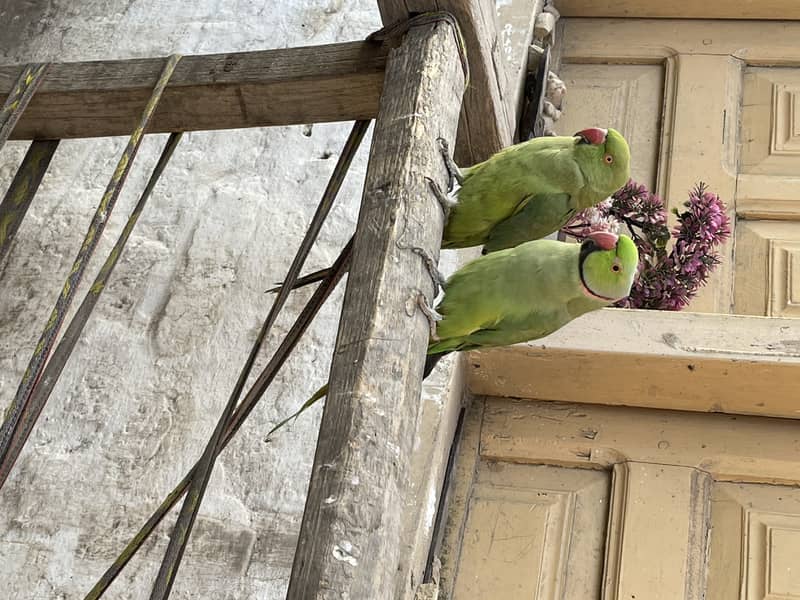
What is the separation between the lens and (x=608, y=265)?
1.14m

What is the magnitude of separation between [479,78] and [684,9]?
92 centimetres

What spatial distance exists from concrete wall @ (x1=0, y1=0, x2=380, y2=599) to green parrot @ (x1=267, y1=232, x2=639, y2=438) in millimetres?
516

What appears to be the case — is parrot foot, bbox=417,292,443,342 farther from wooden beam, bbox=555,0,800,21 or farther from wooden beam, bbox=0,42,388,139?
wooden beam, bbox=555,0,800,21

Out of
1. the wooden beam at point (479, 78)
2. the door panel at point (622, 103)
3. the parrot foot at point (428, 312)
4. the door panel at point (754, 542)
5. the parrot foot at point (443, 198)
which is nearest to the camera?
the parrot foot at point (428, 312)

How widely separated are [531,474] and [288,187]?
0.78 meters

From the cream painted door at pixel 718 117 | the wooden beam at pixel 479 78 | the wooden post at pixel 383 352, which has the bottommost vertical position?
the wooden post at pixel 383 352

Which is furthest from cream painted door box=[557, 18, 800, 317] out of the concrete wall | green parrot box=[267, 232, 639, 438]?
green parrot box=[267, 232, 639, 438]

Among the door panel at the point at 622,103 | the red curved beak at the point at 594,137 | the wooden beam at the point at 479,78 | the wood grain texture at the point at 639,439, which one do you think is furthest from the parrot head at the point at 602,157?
the door panel at the point at 622,103

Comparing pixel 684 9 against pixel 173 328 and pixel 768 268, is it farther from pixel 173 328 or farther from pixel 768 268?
pixel 173 328

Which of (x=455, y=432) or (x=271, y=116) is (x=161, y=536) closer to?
(x=455, y=432)

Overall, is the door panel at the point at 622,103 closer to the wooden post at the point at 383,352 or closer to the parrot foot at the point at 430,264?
the wooden post at the point at 383,352

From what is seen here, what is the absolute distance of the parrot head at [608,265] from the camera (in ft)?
3.71

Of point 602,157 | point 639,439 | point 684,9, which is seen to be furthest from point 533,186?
point 684,9

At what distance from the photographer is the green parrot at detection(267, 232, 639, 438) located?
3.74ft
